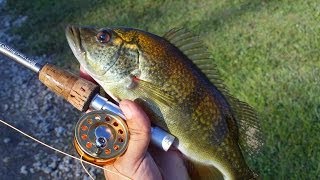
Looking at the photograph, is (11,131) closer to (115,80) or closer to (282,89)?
(282,89)

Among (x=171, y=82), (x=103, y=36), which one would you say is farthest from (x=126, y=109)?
(x=103, y=36)

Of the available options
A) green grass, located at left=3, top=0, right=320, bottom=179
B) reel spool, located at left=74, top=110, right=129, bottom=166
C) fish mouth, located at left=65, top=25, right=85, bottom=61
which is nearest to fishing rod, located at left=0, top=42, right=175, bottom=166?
reel spool, located at left=74, top=110, right=129, bottom=166

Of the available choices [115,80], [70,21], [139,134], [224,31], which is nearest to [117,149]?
[139,134]

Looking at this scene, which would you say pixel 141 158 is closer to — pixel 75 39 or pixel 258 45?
pixel 75 39

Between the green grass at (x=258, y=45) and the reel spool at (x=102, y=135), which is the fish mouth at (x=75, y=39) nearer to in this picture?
the reel spool at (x=102, y=135)

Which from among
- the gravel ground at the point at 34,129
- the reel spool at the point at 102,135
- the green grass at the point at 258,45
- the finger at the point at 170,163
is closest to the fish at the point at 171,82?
the reel spool at the point at 102,135

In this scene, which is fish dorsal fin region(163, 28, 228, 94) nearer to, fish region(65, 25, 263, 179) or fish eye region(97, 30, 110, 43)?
fish region(65, 25, 263, 179)
